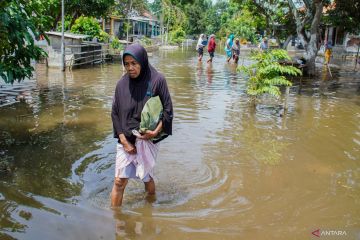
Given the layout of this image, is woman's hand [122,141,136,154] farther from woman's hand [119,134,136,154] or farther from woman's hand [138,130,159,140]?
woman's hand [138,130,159,140]

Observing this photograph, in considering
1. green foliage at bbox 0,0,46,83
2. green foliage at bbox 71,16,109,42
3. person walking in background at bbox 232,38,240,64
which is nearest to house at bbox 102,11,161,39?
green foliage at bbox 71,16,109,42

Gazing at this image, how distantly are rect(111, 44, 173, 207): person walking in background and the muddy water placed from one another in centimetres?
59

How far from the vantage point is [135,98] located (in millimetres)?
4105

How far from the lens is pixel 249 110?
10305 millimetres

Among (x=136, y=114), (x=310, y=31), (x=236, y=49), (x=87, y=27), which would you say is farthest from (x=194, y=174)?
(x=236, y=49)

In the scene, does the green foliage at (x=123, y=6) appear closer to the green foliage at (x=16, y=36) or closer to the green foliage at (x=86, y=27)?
the green foliage at (x=86, y=27)

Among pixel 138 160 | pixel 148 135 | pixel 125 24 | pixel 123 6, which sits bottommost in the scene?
pixel 138 160

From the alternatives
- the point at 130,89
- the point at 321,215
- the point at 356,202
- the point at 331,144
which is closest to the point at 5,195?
the point at 130,89

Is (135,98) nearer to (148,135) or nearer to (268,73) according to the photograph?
(148,135)

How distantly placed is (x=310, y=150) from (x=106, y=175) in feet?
11.6

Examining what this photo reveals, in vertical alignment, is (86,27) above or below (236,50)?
above

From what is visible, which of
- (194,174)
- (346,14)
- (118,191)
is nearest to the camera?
(118,191)

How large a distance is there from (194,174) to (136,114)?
197cm

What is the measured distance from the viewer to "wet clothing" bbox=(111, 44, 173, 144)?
13.4 feet
